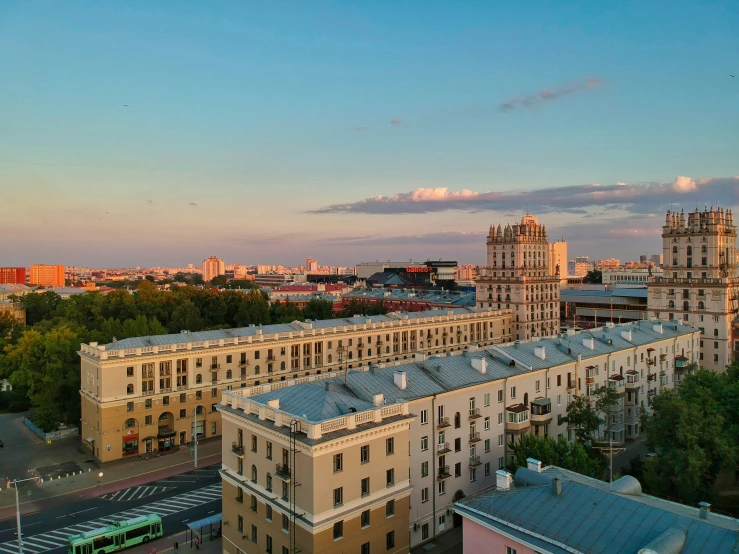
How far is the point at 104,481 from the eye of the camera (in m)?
48.7

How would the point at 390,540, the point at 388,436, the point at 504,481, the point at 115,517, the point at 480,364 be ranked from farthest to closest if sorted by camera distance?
1. the point at 480,364
2. the point at 115,517
3. the point at 390,540
4. the point at 388,436
5. the point at 504,481

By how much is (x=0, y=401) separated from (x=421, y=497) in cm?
6925

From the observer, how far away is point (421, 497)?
35.9 meters

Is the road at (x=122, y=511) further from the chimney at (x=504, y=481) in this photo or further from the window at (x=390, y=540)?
the chimney at (x=504, y=481)

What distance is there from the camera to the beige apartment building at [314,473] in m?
27.0

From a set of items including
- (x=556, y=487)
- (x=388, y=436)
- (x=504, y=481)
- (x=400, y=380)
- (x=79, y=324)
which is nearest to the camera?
(x=556, y=487)

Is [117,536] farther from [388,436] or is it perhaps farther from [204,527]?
[388,436]

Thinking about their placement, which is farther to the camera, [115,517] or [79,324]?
[79,324]

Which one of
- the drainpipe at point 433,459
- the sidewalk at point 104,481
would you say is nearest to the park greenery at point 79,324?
the sidewalk at point 104,481

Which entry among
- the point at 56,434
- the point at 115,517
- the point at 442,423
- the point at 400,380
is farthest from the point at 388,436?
the point at 56,434

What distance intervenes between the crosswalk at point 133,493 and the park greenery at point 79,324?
810 inches

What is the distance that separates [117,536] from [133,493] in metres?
9.79

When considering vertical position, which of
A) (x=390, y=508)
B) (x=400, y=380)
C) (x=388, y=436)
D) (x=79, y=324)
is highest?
(x=400, y=380)

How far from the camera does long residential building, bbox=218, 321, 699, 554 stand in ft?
90.3
